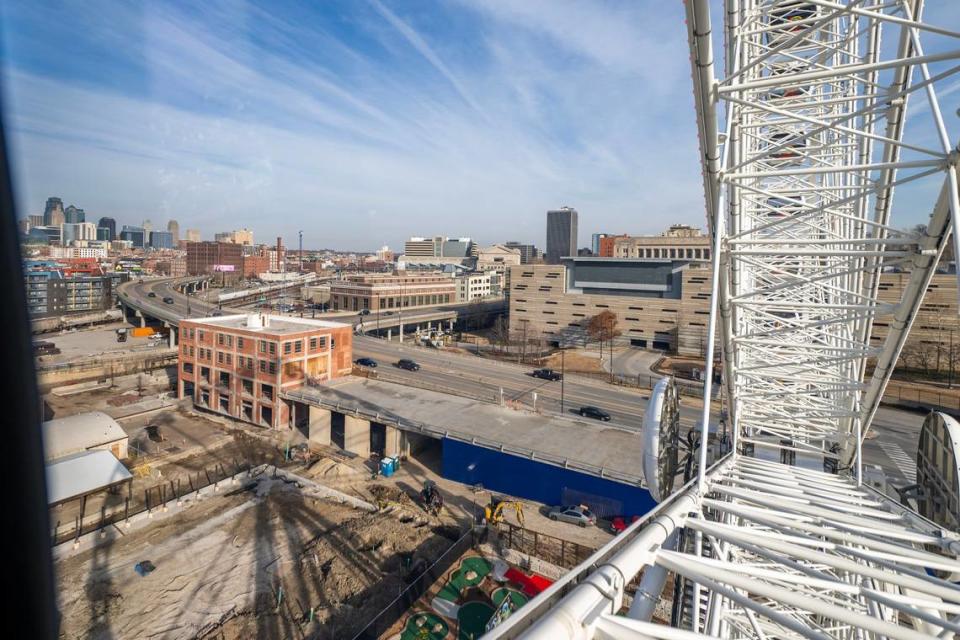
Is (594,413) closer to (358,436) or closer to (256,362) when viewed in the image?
(358,436)

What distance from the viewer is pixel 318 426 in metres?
17.0

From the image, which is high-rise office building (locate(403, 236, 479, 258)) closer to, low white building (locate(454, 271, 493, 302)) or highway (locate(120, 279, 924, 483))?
low white building (locate(454, 271, 493, 302))

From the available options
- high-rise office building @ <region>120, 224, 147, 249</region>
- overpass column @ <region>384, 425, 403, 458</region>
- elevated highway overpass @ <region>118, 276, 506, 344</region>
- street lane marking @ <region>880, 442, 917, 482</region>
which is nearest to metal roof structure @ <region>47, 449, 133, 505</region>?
high-rise office building @ <region>120, 224, 147, 249</region>

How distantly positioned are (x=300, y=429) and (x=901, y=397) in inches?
1004

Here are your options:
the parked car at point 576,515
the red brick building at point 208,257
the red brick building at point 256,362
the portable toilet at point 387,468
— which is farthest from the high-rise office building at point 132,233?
the red brick building at point 208,257

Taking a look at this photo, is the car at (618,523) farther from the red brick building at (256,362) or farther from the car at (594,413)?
the red brick building at (256,362)

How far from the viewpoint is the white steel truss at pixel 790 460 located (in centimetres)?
214

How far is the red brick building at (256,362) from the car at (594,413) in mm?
10177

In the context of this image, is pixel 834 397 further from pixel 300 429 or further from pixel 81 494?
pixel 300 429

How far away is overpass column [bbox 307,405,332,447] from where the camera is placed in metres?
16.9

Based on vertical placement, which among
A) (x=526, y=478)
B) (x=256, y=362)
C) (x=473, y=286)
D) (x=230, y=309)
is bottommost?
(x=526, y=478)

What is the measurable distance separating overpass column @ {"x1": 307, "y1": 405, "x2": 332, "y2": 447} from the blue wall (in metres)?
5.50

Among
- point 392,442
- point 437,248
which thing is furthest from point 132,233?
point 437,248

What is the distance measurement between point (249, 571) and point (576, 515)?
7208mm
